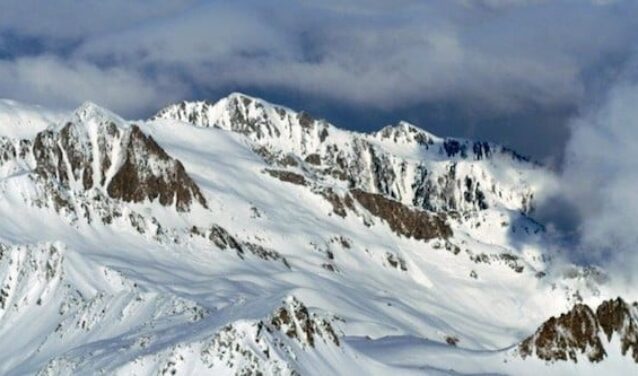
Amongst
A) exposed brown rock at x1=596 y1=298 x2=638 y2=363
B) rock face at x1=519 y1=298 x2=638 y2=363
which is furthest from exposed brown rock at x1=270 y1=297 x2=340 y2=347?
exposed brown rock at x1=596 y1=298 x2=638 y2=363

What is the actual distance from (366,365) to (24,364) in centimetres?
7138

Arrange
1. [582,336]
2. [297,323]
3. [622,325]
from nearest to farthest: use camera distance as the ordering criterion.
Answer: [297,323] < [582,336] < [622,325]

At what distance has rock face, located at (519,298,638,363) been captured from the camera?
6368 inches

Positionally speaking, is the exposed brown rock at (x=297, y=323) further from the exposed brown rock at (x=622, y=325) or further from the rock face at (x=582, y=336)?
the exposed brown rock at (x=622, y=325)

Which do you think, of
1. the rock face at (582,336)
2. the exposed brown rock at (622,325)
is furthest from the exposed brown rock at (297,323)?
the exposed brown rock at (622,325)

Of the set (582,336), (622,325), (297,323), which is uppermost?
(622,325)

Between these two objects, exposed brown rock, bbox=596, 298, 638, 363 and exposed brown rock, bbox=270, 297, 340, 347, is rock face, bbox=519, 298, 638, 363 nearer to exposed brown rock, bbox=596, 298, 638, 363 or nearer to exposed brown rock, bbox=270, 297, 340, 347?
exposed brown rock, bbox=596, 298, 638, 363

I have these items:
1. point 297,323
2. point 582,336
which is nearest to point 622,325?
point 582,336

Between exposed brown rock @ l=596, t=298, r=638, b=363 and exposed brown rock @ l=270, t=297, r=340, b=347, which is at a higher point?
exposed brown rock @ l=596, t=298, r=638, b=363

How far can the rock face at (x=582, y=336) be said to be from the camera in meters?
162

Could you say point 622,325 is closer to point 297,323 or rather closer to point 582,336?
point 582,336

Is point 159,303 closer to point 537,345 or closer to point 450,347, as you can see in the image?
point 450,347

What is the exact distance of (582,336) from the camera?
163000 millimetres

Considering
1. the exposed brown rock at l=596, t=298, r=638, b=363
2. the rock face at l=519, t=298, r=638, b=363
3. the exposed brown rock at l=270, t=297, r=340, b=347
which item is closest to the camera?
the exposed brown rock at l=270, t=297, r=340, b=347
